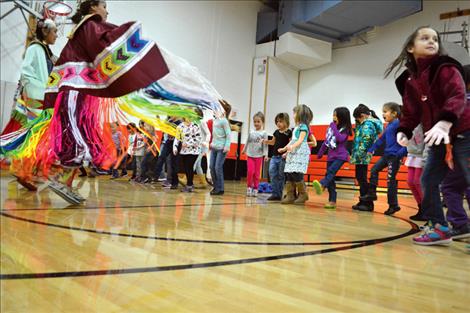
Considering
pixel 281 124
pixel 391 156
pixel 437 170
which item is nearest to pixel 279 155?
pixel 281 124

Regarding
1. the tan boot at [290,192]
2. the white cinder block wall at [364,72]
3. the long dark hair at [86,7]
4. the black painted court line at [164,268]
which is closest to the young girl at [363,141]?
the tan boot at [290,192]

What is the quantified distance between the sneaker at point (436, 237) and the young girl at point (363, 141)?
1.67 metres

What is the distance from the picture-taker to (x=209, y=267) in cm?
119

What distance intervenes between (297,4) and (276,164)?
6.59m

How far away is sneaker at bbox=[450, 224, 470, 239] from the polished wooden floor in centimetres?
5

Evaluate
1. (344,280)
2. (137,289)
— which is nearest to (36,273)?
(137,289)

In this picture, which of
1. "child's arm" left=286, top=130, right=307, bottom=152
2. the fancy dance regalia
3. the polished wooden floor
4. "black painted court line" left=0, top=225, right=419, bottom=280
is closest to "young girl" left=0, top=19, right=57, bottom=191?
the fancy dance regalia

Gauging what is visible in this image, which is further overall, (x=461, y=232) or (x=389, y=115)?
(x=389, y=115)

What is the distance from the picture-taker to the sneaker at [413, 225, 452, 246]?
192cm

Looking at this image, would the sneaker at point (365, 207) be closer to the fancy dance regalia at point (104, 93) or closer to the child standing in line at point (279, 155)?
the child standing in line at point (279, 155)

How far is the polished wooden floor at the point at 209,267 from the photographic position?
888mm

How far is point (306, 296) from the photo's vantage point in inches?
38.4

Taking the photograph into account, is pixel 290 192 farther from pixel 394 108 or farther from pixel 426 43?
pixel 426 43

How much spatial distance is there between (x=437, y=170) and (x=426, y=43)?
0.63 m
